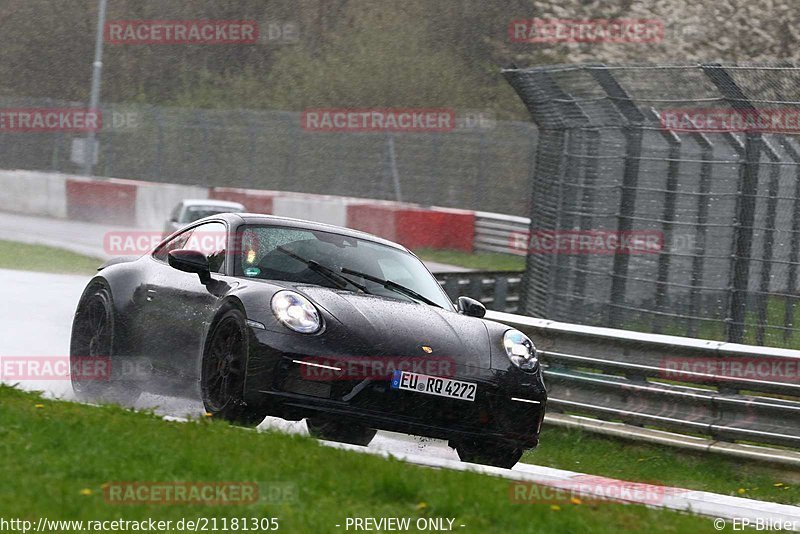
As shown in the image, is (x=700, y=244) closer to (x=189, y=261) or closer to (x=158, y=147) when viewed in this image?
(x=189, y=261)

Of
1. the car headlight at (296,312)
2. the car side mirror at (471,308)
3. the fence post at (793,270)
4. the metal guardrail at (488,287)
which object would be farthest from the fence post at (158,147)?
the car headlight at (296,312)

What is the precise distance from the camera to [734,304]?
11953mm

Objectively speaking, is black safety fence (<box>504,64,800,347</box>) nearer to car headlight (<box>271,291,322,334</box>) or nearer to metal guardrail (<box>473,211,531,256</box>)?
Answer: car headlight (<box>271,291,322,334</box>)

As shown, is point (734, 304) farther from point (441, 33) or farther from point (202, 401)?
point (441, 33)

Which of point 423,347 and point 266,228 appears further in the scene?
point 266,228

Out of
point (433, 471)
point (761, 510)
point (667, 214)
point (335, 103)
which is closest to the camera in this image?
→ point (433, 471)

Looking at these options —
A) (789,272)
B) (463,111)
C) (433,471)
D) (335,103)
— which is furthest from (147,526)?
(335,103)

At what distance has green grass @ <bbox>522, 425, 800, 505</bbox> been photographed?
341 inches

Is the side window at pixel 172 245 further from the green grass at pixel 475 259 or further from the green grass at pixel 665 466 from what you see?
the green grass at pixel 475 259

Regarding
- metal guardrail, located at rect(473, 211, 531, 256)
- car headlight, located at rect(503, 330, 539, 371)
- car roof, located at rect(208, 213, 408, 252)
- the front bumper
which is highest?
car roof, located at rect(208, 213, 408, 252)

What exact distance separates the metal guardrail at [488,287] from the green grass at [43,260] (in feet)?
22.7

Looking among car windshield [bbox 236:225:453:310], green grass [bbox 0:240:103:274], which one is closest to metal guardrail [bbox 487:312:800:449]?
car windshield [bbox 236:225:453:310]

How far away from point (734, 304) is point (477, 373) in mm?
4986

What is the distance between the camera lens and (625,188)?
13.9 m
